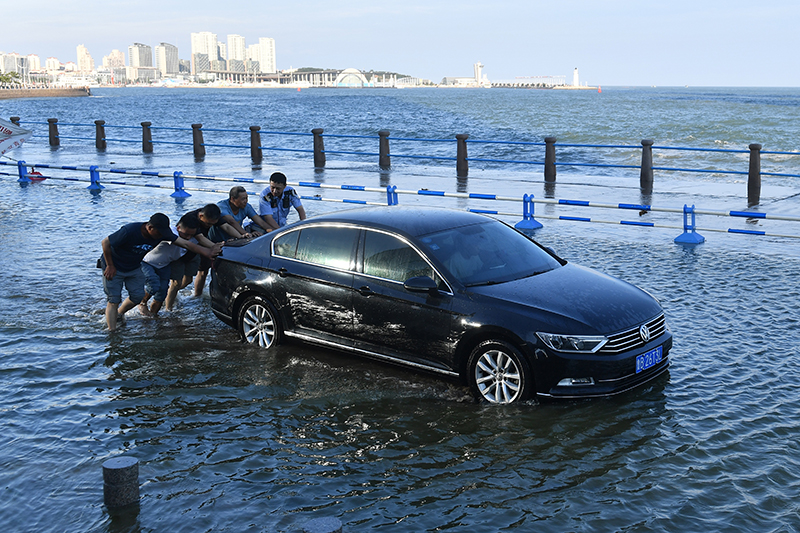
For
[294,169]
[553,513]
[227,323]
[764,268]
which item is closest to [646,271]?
[764,268]

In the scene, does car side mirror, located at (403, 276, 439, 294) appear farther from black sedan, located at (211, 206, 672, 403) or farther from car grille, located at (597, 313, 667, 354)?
car grille, located at (597, 313, 667, 354)

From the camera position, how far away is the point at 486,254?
7191 millimetres

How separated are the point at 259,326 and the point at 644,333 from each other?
12.1 ft

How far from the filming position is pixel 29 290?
10039 millimetres

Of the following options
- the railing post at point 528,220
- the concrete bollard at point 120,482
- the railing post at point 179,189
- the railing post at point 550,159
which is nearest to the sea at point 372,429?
the concrete bollard at point 120,482

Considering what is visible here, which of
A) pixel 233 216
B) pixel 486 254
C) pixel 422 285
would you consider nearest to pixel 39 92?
pixel 233 216

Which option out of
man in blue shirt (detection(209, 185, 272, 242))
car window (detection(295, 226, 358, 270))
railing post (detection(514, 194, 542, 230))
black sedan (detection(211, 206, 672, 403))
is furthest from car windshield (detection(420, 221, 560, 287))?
railing post (detection(514, 194, 542, 230))

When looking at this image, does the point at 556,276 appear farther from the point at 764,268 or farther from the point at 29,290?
the point at 29,290

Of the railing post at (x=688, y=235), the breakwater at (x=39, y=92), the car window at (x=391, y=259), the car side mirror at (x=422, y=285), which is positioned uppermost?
the breakwater at (x=39, y=92)

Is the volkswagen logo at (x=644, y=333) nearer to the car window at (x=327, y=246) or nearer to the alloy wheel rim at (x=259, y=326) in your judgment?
the car window at (x=327, y=246)

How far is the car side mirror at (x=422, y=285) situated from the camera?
6.69m

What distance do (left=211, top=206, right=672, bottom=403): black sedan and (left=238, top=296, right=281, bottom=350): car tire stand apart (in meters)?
0.01

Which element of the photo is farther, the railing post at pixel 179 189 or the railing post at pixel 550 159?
the railing post at pixel 550 159

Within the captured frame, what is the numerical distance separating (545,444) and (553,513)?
1.01 m
